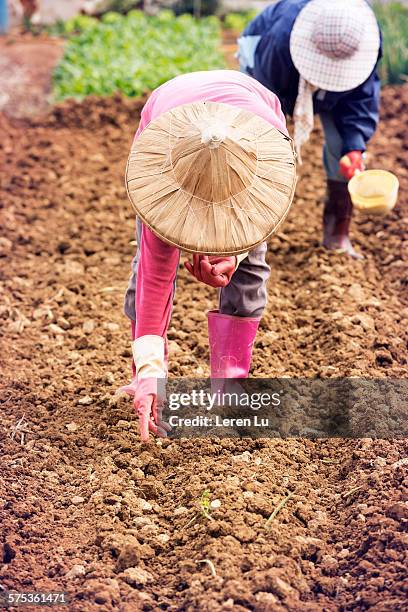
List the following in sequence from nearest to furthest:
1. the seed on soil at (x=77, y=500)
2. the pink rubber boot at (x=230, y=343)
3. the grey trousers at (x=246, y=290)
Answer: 1. the seed on soil at (x=77, y=500)
2. the grey trousers at (x=246, y=290)
3. the pink rubber boot at (x=230, y=343)

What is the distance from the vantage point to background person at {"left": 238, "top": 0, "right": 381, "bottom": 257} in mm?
3627

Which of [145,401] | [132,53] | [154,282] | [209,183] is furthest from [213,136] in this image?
[132,53]

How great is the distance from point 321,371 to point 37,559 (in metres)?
1.40

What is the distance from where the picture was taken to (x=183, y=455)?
3223mm

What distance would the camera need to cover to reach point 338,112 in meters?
4.06

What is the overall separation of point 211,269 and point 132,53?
5356mm

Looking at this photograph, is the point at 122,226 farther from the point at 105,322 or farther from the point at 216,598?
the point at 216,598

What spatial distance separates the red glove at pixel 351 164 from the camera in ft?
13.0

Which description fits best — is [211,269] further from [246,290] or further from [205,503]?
[205,503]

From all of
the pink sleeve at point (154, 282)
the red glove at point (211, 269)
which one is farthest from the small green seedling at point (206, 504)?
the red glove at point (211, 269)

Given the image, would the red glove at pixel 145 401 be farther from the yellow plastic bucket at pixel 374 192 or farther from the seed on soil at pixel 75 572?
the yellow plastic bucket at pixel 374 192

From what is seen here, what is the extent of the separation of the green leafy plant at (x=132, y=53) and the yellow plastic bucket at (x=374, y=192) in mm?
3270

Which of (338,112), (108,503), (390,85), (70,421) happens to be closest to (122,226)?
(338,112)

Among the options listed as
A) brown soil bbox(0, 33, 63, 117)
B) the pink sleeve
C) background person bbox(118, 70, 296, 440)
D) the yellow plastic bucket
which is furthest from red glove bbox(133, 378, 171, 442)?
brown soil bbox(0, 33, 63, 117)
